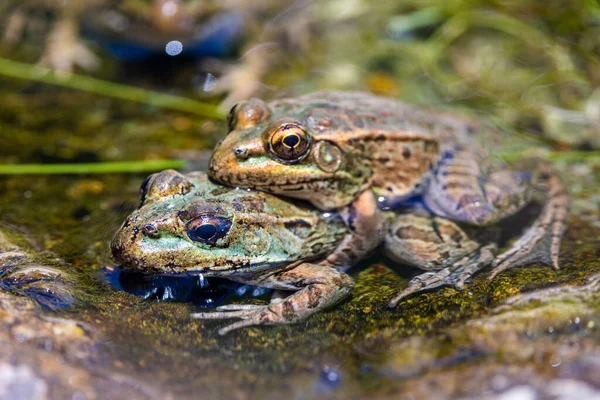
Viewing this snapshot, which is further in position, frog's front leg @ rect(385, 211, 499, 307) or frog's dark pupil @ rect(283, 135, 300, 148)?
frog's dark pupil @ rect(283, 135, 300, 148)

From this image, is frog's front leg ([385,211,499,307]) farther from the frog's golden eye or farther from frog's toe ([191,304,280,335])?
the frog's golden eye

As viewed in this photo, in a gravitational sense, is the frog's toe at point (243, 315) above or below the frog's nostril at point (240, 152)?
below

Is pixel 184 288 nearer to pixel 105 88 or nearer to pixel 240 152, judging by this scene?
pixel 240 152

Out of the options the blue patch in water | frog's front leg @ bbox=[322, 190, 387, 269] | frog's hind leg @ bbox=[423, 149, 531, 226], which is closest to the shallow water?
the blue patch in water

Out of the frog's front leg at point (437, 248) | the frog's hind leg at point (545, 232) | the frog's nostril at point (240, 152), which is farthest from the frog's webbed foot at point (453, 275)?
the frog's nostril at point (240, 152)

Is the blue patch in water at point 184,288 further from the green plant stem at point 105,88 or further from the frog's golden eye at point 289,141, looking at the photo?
the green plant stem at point 105,88

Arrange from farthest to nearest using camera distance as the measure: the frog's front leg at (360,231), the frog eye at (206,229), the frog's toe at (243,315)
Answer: the frog's front leg at (360,231) < the frog eye at (206,229) < the frog's toe at (243,315)

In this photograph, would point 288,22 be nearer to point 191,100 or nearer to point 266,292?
point 191,100
